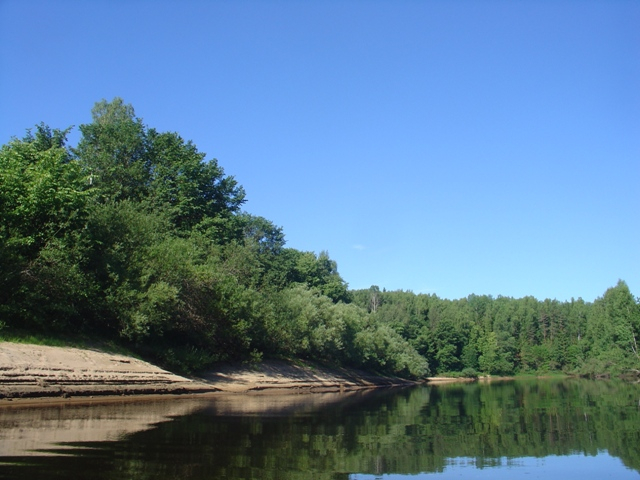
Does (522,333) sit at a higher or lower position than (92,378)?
higher

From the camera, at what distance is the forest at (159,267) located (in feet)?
91.7

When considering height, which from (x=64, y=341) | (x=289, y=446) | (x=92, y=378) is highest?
(x=64, y=341)

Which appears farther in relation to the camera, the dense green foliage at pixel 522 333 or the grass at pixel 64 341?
the dense green foliage at pixel 522 333

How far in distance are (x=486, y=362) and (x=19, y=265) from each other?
135151 millimetres

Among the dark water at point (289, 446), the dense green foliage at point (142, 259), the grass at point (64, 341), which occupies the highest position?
the dense green foliage at point (142, 259)

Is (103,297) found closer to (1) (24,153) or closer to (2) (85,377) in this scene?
(2) (85,377)

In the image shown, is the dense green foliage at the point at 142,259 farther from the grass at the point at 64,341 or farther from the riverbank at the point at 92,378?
the riverbank at the point at 92,378

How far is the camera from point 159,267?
34625mm

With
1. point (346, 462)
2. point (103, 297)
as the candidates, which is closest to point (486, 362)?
point (103, 297)

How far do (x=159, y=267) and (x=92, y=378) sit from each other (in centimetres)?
1098

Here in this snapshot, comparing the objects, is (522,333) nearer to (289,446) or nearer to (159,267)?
(159,267)

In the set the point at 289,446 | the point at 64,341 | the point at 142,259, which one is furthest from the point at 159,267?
the point at 289,446

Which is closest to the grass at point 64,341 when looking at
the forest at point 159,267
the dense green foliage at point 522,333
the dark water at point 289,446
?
the forest at point 159,267

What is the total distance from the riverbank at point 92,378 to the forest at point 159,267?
1977mm
